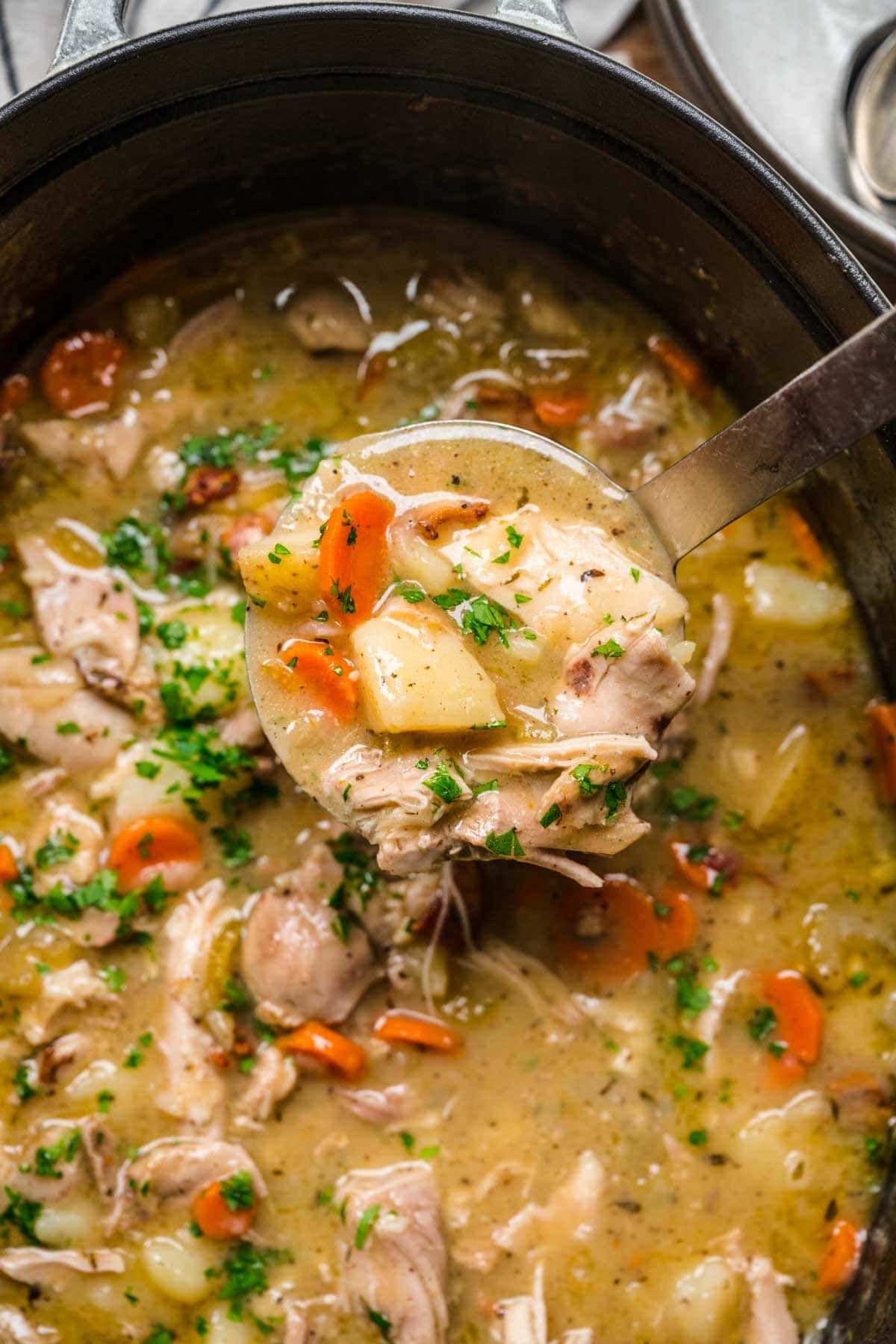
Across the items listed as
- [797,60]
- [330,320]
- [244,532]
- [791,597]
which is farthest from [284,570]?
[797,60]

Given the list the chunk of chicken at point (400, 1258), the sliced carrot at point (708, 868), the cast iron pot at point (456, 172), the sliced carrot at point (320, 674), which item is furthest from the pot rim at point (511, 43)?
the chunk of chicken at point (400, 1258)

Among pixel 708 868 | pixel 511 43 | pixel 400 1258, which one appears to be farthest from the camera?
pixel 708 868

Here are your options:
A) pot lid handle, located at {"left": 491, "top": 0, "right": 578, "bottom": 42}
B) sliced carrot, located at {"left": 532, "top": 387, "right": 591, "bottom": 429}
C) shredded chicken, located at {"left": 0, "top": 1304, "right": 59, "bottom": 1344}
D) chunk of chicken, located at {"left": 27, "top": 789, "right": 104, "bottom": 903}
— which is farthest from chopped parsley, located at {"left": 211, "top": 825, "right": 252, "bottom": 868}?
pot lid handle, located at {"left": 491, "top": 0, "right": 578, "bottom": 42}

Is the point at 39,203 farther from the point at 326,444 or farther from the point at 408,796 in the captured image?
the point at 408,796

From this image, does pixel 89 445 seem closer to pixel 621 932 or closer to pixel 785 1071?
pixel 621 932

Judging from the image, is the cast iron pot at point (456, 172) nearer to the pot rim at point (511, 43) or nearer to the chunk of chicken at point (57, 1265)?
the pot rim at point (511, 43)

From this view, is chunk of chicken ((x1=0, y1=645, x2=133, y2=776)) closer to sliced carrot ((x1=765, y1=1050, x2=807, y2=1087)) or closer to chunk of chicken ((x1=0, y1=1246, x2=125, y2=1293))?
chunk of chicken ((x1=0, y1=1246, x2=125, y2=1293))

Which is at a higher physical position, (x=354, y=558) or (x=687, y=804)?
(x=354, y=558)
